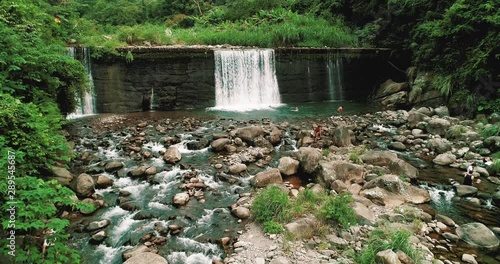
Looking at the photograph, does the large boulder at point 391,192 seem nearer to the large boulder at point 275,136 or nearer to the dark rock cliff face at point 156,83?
the large boulder at point 275,136

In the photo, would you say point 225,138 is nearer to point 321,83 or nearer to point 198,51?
point 198,51

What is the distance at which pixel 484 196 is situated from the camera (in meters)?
6.90

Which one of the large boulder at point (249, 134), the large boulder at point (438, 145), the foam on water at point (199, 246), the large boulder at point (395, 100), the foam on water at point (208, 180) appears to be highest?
the large boulder at point (395, 100)

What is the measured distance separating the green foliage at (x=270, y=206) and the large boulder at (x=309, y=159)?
6.92ft

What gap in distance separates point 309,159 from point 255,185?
64.2 inches

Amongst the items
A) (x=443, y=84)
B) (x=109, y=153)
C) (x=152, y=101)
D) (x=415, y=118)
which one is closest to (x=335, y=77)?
(x=443, y=84)

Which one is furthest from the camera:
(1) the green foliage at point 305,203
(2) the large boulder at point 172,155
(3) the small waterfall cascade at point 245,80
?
(3) the small waterfall cascade at point 245,80

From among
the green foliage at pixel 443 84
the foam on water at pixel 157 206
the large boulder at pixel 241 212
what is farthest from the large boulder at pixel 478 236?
the green foliage at pixel 443 84

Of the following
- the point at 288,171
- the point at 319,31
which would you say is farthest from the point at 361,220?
the point at 319,31

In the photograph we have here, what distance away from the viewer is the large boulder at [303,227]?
523 cm

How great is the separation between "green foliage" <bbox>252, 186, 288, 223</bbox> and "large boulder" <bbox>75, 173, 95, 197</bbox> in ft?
11.5

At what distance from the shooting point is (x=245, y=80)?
15.8 metres

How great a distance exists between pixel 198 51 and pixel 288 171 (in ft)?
29.6

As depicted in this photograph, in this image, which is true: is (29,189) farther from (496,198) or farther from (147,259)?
(496,198)
